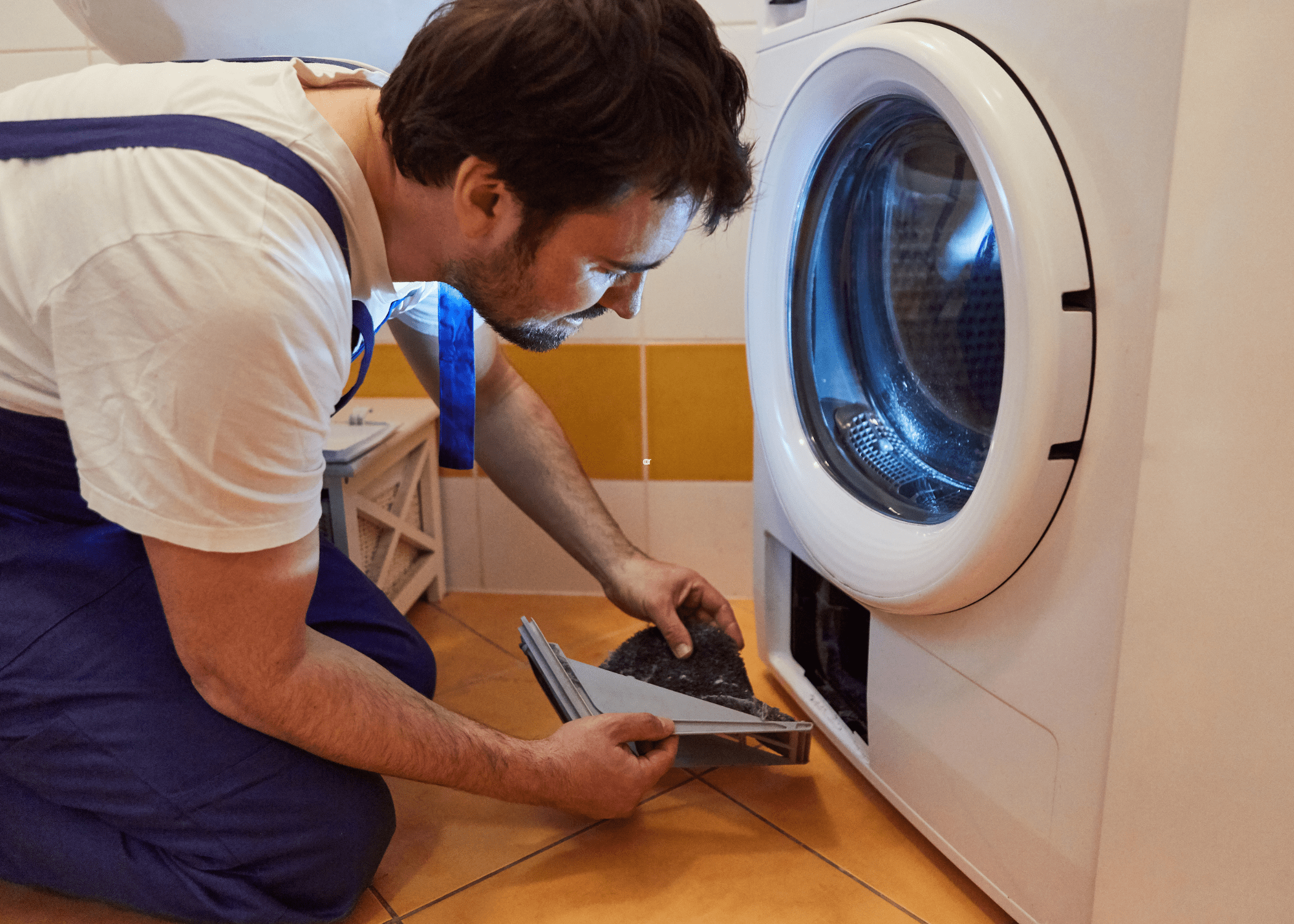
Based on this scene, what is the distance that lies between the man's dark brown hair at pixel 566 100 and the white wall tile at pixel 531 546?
0.80 m

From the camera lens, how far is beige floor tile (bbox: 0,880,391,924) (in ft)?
2.85

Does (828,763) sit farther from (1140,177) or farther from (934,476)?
(1140,177)

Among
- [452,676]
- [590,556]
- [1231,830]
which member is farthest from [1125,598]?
[452,676]

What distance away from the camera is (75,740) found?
80 cm

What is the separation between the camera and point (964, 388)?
86cm

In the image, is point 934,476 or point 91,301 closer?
point 91,301

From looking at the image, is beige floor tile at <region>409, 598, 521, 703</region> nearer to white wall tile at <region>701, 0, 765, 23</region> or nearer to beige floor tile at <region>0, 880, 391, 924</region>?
beige floor tile at <region>0, 880, 391, 924</region>

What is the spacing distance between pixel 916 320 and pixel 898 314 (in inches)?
1.3

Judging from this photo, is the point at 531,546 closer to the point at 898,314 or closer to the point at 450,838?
the point at 450,838

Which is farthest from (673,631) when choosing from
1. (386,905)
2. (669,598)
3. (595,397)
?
(595,397)

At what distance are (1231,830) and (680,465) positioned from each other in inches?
37.3

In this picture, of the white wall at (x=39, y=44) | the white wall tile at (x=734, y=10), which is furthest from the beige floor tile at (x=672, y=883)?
the white wall at (x=39, y=44)

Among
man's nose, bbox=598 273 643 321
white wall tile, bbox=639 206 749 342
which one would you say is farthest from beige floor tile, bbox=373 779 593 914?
white wall tile, bbox=639 206 749 342

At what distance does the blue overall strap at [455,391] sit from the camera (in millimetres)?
1012
